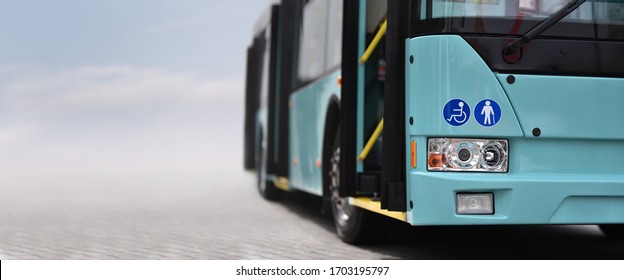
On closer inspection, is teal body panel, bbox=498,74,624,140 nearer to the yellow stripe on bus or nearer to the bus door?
the yellow stripe on bus

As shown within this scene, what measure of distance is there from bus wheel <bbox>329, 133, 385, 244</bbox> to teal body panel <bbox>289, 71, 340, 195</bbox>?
1.39ft

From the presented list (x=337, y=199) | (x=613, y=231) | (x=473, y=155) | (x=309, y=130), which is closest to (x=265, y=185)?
(x=309, y=130)

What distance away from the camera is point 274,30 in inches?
529

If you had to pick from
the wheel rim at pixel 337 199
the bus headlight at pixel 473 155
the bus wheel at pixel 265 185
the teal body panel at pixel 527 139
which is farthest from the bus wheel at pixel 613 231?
the bus wheel at pixel 265 185

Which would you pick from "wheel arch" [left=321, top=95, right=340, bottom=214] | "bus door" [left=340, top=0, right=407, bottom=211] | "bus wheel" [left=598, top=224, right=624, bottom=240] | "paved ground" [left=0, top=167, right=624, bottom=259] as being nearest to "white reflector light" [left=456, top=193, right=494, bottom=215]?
"bus door" [left=340, top=0, right=407, bottom=211]

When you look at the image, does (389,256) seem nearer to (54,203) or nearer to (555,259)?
(555,259)

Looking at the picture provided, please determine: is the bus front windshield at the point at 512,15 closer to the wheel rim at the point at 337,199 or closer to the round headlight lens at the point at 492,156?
the round headlight lens at the point at 492,156

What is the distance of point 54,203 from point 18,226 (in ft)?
11.9

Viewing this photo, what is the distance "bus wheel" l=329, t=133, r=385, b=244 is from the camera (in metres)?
8.44

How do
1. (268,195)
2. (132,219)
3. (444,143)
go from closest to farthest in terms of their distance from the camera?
(444,143), (132,219), (268,195)

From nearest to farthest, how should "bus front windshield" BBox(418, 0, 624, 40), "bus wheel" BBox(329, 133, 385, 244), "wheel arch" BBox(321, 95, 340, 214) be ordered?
"bus front windshield" BBox(418, 0, 624, 40) < "bus wheel" BBox(329, 133, 385, 244) < "wheel arch" BBox(321, 95, 340, 214)

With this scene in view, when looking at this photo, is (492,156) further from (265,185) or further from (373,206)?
(265,185)

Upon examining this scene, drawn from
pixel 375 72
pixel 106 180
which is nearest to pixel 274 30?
pixel 375 72

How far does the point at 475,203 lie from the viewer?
6348 millimetres
